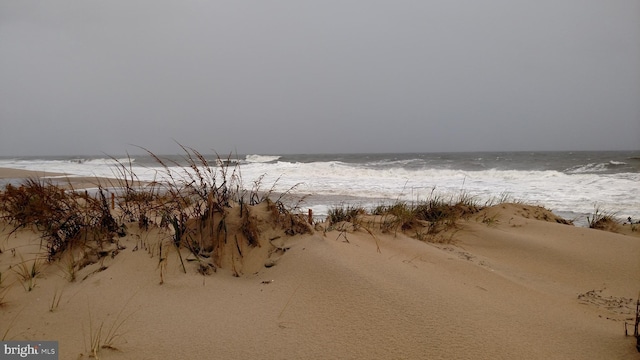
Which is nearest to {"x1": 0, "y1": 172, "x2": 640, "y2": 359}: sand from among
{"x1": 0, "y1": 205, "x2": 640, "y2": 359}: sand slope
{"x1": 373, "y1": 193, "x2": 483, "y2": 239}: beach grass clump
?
{"x1": 0, "y1": 205, "x2": 640, "y2": 359}: sand slope

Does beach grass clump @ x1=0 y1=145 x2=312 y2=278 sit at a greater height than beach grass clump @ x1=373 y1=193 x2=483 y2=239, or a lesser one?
greater

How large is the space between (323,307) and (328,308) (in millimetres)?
35

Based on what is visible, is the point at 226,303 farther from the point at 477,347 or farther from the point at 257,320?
the point at 477,347

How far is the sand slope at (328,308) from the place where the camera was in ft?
6.00

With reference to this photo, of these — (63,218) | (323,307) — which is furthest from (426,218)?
(63,218)

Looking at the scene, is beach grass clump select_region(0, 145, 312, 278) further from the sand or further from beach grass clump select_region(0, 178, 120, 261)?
the sand

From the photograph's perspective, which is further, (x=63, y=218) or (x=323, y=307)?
(x=63, y=218)

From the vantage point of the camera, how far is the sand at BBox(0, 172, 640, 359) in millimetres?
1831

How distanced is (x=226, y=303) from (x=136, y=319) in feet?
1.72

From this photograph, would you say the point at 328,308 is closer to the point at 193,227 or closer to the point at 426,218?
the point at 193,227

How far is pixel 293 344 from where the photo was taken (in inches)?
72.8

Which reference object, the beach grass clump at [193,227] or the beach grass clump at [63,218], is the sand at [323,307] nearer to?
the beach grass clump at [193,227]

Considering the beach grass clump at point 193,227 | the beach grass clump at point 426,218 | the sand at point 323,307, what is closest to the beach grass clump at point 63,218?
the beach grass clump at point 193,227

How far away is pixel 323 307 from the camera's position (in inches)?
86.2
